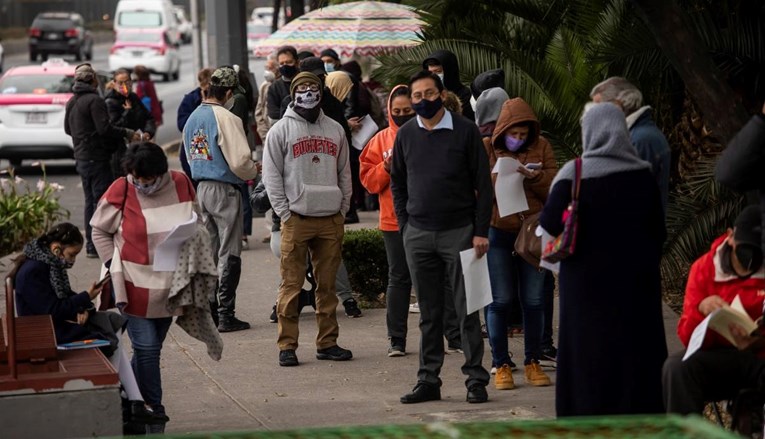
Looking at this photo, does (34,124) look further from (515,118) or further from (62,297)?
(62,297)

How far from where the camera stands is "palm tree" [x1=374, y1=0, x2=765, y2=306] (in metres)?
10.4

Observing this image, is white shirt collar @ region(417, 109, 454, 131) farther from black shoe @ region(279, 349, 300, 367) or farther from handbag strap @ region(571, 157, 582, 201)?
black shoe @ region(279, 349, 300, 367)

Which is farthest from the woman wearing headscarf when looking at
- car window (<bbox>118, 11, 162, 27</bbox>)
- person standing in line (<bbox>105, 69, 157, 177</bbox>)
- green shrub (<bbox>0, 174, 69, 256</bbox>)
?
car window (<bbox>118, 11, 162, 27</bbox>)

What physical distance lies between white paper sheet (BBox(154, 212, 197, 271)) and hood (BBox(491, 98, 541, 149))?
1.97 meters

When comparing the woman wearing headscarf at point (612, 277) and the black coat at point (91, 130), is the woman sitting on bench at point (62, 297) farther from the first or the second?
the black coat at point (91, 130)

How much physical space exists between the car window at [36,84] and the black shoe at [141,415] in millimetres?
16389

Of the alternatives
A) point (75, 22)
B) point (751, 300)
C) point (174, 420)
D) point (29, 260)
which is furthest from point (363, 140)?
point (75, 22)

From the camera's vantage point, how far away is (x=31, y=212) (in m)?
13.2

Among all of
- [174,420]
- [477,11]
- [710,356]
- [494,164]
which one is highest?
[477,11]

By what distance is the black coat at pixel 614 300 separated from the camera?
6.52 meters

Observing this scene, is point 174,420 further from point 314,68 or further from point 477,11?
point 477,11

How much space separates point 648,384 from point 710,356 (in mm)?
357

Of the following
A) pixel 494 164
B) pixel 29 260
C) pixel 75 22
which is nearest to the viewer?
pixel 29 260

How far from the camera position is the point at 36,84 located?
925 inches
